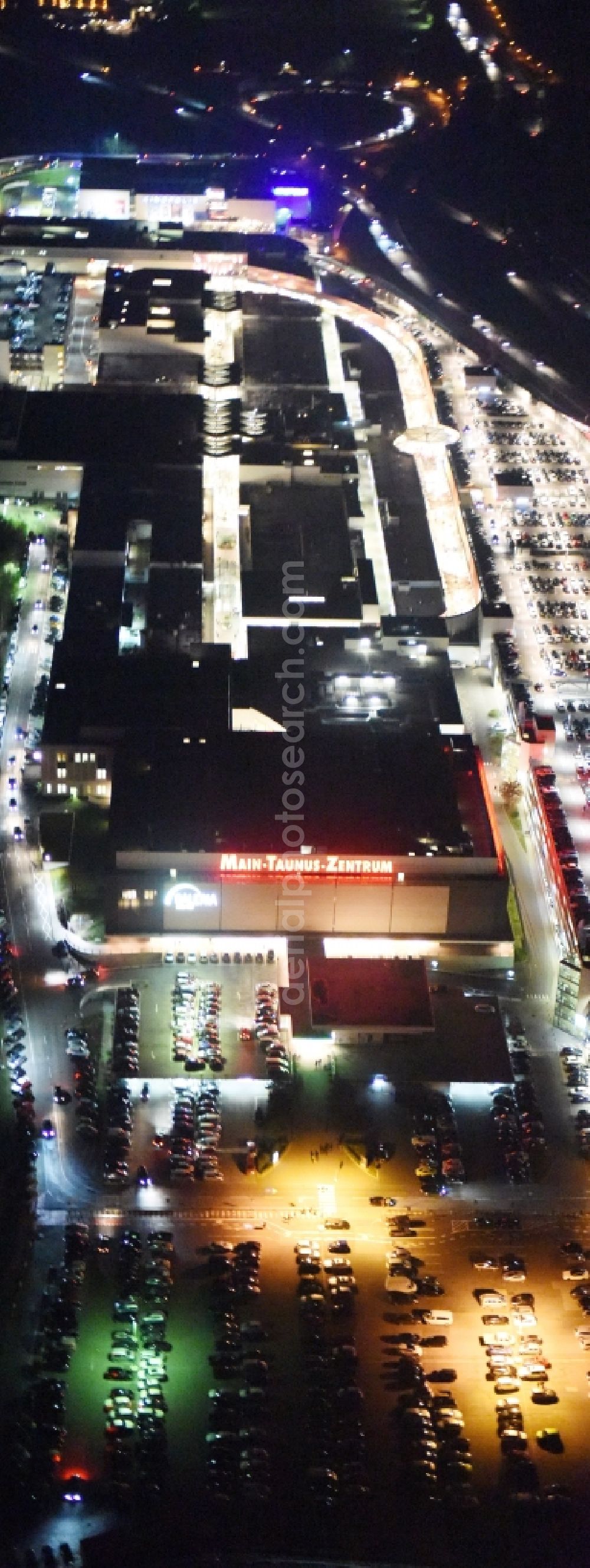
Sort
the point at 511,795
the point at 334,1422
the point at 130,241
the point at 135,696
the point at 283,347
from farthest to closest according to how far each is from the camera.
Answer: the point at 130,241 < the point at 283,347 < the point at 135,696 < the point at 511,795 < the point at 334,1422

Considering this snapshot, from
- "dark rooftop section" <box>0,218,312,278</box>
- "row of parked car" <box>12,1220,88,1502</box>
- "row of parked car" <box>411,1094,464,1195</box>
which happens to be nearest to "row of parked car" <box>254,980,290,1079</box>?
"row of parked car" <box>411,1094,464,1195</box>

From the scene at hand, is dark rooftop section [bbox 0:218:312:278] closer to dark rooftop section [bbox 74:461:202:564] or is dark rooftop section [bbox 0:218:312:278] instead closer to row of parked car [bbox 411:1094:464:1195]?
dark rooftop section [bbox 74:461:202:564]

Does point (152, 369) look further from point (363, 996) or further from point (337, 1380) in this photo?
point (337, 1380)

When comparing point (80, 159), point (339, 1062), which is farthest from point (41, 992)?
point (80, 159)

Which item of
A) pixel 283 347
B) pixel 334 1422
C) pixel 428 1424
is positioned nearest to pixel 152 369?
pixel 283 347

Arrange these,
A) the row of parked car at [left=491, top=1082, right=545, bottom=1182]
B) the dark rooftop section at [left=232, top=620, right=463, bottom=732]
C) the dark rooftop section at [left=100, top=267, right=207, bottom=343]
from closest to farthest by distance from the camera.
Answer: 1. the row of parked car at [left=491, top=1082, right=545, bottom=1182]
2. the dark rooftop section at [left=232, top=620, right=463, bottom=732]
3. the dark rooftop section at [left=100, top=267, right=207, bottom=343]
